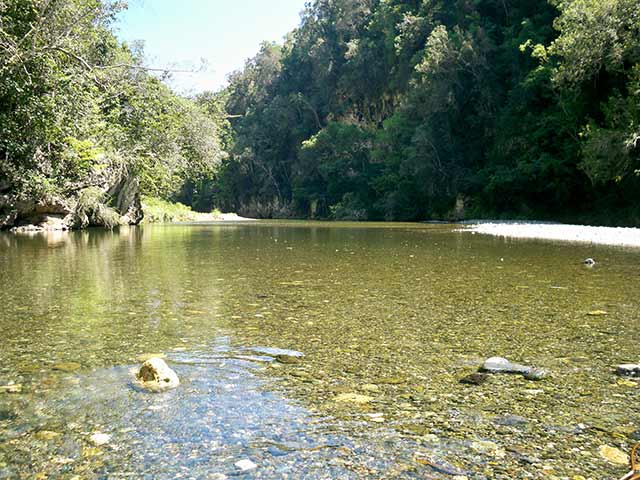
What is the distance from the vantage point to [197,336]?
3.78 metres

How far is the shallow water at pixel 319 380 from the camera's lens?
6.54 ft

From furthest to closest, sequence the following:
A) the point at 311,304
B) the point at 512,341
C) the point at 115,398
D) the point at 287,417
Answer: the point at 311,304 → the point at 512,341 → the point at 115,398 → the point at 287,417

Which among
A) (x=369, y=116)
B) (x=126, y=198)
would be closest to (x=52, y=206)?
(x=126, y=198)

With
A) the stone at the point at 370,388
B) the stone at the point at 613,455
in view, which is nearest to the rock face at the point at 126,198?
the stone at the point at 370,388

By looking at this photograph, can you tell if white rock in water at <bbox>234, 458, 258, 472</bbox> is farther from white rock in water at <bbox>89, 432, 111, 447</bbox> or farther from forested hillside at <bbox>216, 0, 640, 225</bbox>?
forested hillside at <bbox>216, 0, 640, 225</bbox>

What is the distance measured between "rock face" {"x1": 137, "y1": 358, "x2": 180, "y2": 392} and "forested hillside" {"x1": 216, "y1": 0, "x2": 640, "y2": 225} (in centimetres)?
2243

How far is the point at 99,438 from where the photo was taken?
2.13 m

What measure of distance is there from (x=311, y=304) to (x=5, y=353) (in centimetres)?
250

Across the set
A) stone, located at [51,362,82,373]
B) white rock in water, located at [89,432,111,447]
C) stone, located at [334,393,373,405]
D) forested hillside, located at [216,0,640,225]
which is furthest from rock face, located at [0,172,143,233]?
forested hillside, located at [216,0,640,225]

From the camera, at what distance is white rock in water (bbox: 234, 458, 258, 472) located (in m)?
1.92

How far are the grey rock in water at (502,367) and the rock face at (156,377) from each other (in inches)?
65.9

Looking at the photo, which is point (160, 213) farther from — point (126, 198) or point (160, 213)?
point (126, 198)

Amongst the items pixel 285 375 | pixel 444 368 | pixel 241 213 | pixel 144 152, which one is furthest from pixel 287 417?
pixel 241 213

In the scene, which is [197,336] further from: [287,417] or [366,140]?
[366,140]
